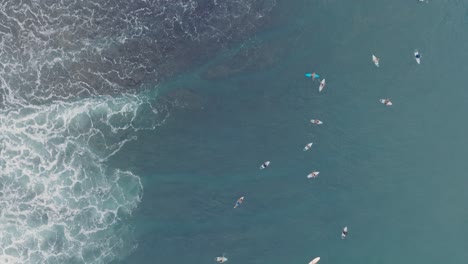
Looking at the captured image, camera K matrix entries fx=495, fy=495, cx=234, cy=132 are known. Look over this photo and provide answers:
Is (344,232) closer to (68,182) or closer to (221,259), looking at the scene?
(221,259)

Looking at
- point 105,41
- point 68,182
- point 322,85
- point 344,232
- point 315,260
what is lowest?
point 315,260

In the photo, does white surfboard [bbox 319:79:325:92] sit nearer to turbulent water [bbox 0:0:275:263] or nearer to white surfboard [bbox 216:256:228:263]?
turbulent water [bbox 0:0:275:263]

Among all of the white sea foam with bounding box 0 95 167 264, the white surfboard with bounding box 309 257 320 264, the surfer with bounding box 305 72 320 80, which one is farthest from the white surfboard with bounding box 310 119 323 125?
the white sea foam with bounding box 0 95 167 264

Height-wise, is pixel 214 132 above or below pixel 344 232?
above

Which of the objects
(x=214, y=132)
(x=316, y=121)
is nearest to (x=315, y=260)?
(x=316, y=121)

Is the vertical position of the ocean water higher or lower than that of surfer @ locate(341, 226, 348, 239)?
higher

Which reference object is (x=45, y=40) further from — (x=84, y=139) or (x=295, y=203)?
(x=295, y=203)
